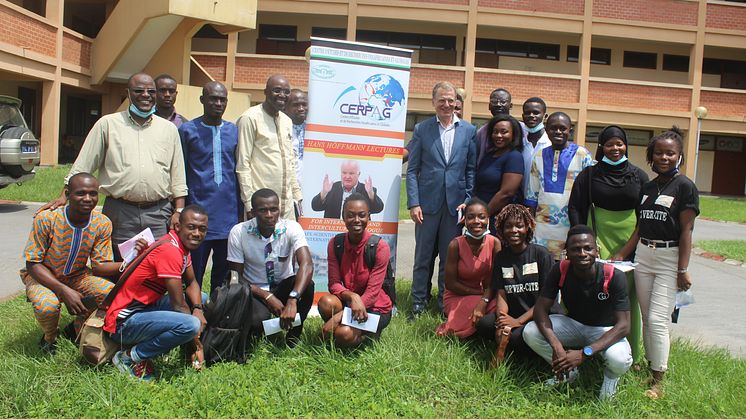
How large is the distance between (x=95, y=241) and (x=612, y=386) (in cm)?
376

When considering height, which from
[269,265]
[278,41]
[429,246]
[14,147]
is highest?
[278,41]

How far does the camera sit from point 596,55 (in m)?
25.0

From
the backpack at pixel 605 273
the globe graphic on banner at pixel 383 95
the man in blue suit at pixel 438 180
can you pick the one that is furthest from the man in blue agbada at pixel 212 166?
the backpack at pixel 605 273

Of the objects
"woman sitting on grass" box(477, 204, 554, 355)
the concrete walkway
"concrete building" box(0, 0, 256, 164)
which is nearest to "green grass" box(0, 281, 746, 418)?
"woman sitting on grass" box(477, 204, 554, 355)

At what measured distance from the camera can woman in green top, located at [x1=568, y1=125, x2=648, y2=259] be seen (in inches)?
181

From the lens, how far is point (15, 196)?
1295cm

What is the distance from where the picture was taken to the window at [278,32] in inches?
944

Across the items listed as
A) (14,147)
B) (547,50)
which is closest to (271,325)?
(14,147)

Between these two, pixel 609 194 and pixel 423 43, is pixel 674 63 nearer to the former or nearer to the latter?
pixel 423 43

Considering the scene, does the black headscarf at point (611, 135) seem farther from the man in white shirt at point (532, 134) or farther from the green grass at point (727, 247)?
the green grass at point (727, 247)

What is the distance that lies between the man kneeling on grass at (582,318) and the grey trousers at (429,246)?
1.55 m

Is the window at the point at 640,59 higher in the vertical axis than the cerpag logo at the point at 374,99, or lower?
higher

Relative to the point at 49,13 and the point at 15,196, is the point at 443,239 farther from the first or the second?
the point at 49,13

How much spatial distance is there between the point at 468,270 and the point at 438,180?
41.6 inches
